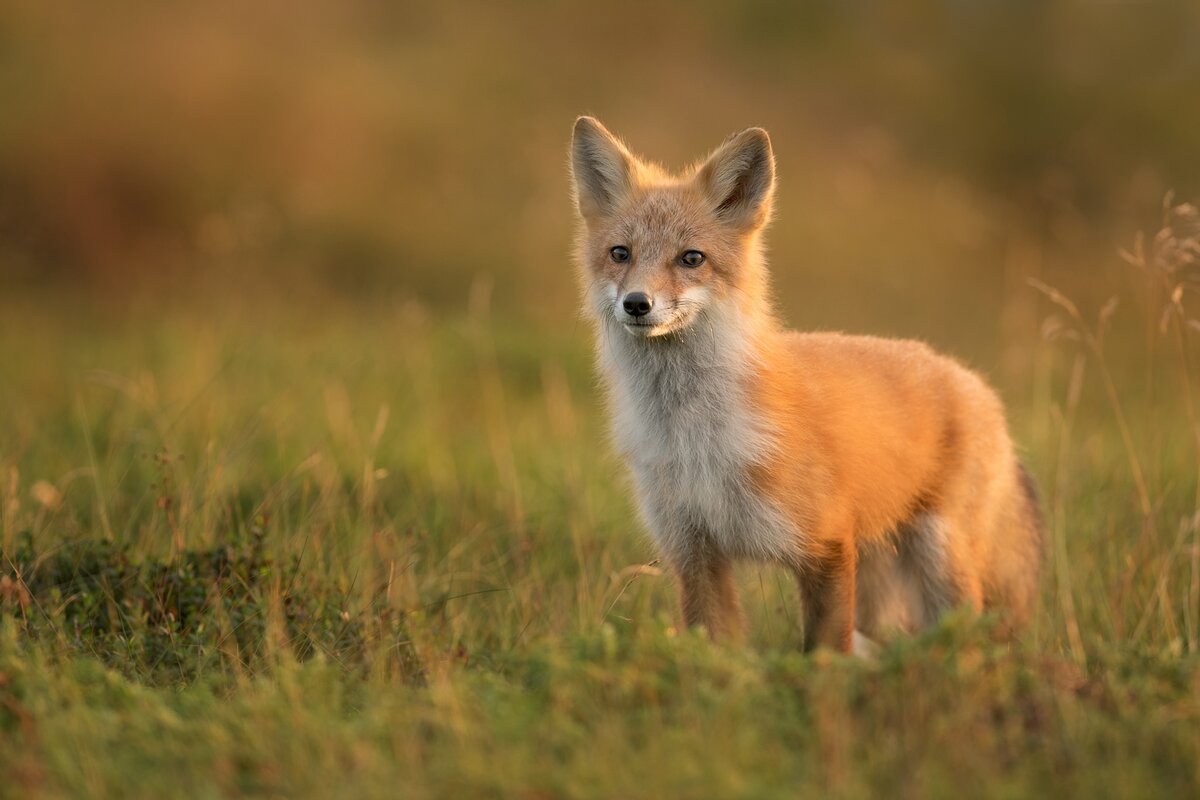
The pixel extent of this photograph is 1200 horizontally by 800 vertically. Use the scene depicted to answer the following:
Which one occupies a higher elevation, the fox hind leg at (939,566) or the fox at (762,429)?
the fox at (762,429)

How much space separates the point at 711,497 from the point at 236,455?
3.12m

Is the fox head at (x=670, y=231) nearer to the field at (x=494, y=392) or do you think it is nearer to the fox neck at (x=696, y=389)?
the fox neck at (x=696, y=389)

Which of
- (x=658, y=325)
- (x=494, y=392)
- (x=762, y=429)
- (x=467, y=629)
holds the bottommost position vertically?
(x=467, y=629)

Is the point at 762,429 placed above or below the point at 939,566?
above

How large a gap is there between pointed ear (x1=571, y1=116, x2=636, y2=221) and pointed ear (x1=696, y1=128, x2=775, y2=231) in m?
0.38

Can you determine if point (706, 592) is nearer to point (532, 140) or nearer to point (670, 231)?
point (670, 231)

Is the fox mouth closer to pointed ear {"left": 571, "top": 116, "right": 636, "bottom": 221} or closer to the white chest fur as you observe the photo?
the white chest fur

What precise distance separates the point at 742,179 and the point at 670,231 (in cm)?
45

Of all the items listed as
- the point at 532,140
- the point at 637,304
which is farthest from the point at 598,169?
the point at 532,140

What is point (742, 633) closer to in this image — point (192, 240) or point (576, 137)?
point (576, 137)

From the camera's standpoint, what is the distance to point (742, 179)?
5.08m

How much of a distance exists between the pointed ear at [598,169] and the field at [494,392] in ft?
3.38

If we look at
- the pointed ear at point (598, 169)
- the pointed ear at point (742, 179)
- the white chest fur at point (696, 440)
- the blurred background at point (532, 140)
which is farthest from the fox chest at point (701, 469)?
the blurred background at point (532, 140)

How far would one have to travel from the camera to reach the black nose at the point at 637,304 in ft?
14.5
